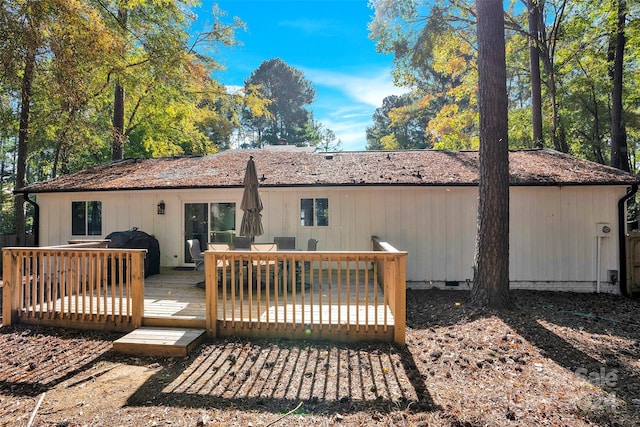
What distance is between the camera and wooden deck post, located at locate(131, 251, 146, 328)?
177 inches

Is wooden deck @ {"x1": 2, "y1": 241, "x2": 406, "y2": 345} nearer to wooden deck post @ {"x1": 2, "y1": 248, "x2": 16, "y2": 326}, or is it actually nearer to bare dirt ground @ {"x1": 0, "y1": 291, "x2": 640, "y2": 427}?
wooden deck post @ {"x1": 2, "y1": 248, "x2": 16, "y2": 326}

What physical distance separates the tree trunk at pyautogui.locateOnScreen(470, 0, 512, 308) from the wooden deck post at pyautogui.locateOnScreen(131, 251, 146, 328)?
5.16 metres

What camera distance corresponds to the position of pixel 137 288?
4.51 m

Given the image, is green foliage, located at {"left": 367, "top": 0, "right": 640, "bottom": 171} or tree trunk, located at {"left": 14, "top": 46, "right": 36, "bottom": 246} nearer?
tree trunk, located at {"left": 14, "top": 46, "right": 36, "bottom": 246}

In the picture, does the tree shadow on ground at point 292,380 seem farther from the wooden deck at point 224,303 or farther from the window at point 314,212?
the window at point 314,212

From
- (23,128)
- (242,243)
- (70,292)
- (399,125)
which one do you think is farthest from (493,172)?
(399,125)

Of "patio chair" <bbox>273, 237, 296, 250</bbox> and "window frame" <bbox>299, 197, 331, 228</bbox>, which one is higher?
"window frame" <bbox>299, 197, 331, 228</bbox>

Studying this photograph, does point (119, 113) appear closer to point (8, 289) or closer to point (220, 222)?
point (220, 222)

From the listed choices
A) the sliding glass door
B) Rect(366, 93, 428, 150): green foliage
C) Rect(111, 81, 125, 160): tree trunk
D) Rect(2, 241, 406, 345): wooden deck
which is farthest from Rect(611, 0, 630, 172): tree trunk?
Rect(111, 81, 125, 160): tree trunk

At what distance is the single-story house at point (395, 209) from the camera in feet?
24.1

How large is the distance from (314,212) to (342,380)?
5225 mm

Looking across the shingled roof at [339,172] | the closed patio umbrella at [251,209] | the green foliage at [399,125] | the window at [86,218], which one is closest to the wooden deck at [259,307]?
the closed patio umbrella at [251,209]

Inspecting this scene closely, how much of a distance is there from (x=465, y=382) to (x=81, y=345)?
4.56m

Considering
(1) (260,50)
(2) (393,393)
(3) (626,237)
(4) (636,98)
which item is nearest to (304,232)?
(2) (393,393)
